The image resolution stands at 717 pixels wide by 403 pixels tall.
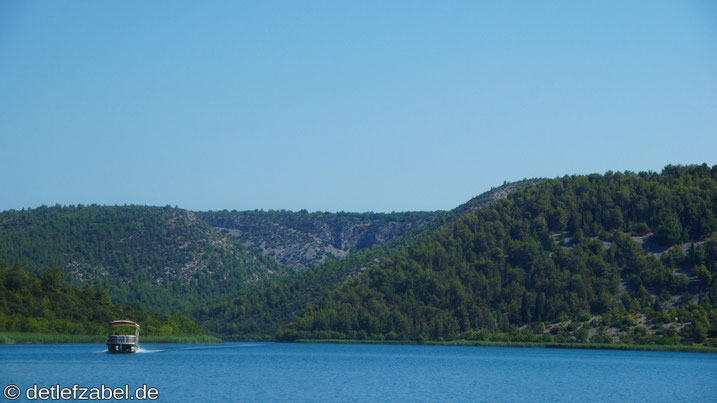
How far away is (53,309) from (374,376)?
285ft

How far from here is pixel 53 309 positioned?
16425 centimetres

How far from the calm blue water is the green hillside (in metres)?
16.8

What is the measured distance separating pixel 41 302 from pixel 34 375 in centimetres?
8160

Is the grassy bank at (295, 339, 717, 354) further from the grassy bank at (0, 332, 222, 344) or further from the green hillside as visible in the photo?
the grassy bank at (0, 332, 222, 344)

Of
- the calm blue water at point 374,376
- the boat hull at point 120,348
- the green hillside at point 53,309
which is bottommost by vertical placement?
the calm blue water at point 374,376

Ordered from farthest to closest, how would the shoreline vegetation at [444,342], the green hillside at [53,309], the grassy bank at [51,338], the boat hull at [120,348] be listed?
the green hillside at [53,309]
the shoreline vegetation at [444,342]
the grassy bank at [51,338]
the boat hull at [120,348]

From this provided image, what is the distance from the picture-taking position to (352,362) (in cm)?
12631

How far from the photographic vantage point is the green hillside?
5974 inches

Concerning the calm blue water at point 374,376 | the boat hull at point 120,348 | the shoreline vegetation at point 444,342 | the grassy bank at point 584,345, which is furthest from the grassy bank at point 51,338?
the grassy bank at point 584,345

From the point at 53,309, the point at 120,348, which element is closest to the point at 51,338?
the point at 53,309

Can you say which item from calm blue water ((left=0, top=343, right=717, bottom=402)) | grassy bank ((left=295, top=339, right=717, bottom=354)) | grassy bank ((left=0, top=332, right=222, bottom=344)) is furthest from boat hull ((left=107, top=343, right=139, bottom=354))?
grassy bank ((left=295, top=339, right=717, bottom=354))

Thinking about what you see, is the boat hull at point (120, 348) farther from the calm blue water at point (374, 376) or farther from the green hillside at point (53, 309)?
the green hillside at point (53, 309)

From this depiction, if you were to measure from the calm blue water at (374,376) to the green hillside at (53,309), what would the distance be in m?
16.8

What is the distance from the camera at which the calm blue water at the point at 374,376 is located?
261 feet
